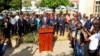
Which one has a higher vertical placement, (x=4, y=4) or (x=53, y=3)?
(x=4, y=4)

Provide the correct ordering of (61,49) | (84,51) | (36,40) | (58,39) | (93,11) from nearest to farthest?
1. (84,51)
2. (61,49)
3. (36,40)
4. (58,39)
5. (93,11)

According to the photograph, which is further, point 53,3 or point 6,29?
point 53,3

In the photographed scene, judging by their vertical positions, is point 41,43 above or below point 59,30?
above

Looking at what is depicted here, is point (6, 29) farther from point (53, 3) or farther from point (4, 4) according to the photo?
point (53, 3)

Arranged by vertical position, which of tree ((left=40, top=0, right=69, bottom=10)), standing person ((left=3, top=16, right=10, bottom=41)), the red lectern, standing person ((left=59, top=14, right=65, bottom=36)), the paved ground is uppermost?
the red lectern

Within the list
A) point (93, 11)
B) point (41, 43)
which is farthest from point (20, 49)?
point (93, 11)

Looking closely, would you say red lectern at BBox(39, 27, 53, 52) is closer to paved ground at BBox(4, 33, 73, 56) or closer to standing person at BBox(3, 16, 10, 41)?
paved ground at BBox(4, 33, 73, 56)

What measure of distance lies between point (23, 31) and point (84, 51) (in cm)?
1121

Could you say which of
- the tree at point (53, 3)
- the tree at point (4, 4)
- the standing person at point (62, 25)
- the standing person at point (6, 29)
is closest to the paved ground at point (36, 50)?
the standing person at point (6, 29)

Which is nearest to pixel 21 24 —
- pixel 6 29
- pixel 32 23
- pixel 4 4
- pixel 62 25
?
pixel 32 23

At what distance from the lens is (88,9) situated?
31.4m

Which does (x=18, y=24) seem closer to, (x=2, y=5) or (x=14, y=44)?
(x=14, y=44)

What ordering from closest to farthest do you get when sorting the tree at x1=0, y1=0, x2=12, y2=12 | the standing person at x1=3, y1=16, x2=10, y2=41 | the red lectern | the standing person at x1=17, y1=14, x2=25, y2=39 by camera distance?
the red lectern
the standing person at x1=3, y1=16, x2=10, y2=41
the standing person at x1=17, y1=14, x2=25, y2=39
the tree at x1=0, y1=0, x2=12, y2=12

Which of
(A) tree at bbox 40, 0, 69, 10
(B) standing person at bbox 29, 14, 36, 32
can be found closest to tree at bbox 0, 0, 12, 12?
(B) standing person at bbox 29, 14, 36, 32
